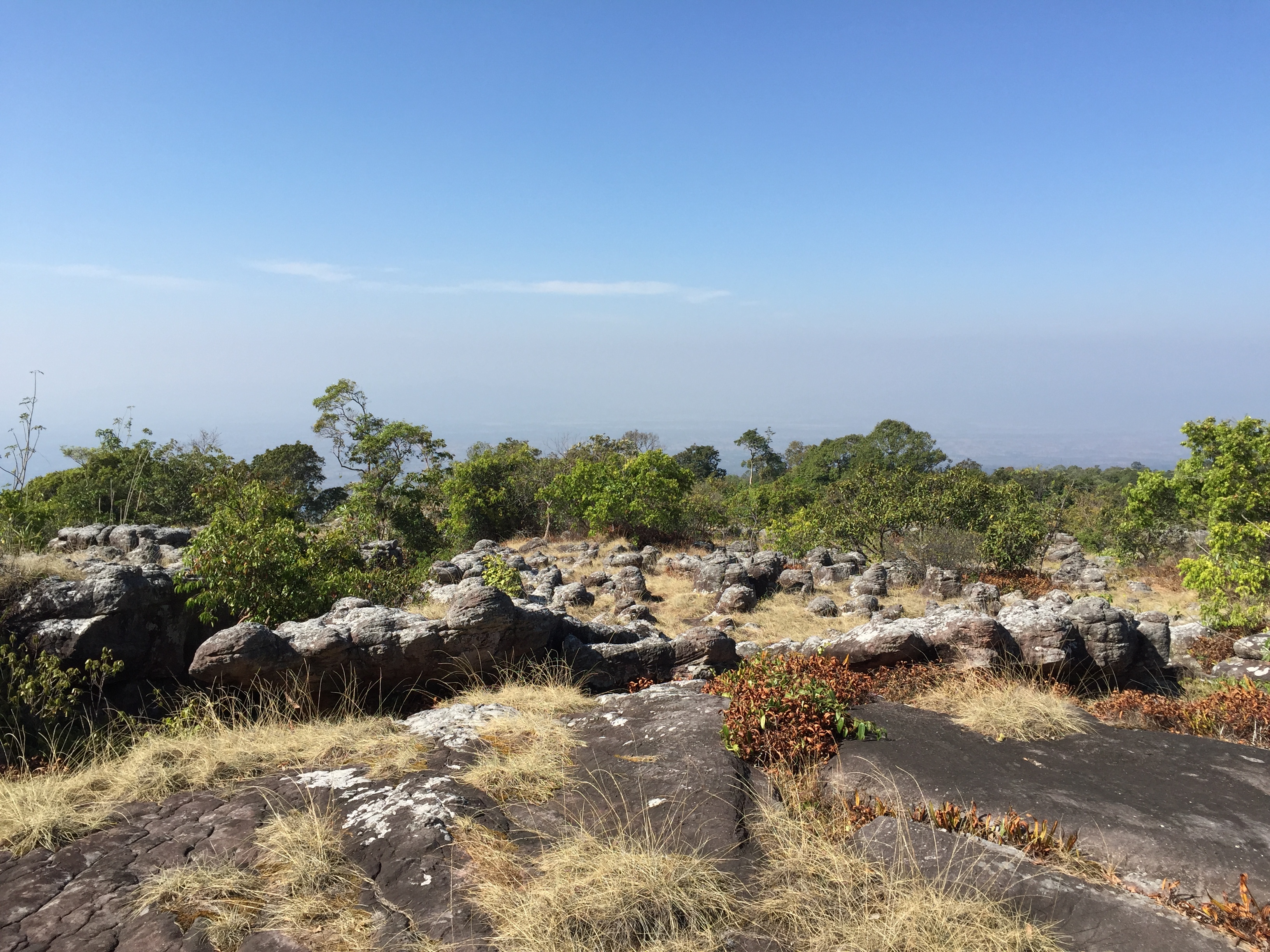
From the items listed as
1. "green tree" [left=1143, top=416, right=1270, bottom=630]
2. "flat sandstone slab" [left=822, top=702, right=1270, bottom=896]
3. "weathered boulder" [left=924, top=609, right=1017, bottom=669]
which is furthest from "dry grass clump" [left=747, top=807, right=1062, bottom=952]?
"green tree" [left=1143, top=416, right=1270, bottom=630]

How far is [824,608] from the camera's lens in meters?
19.3

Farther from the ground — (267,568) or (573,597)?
(267,568)

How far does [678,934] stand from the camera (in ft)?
14.6

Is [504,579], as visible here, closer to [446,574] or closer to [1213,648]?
[446,574]

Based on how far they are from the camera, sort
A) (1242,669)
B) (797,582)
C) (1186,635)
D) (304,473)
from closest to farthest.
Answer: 1. (1242,669)
2. (1186,635)
3. (797,582)
4. (304,473)

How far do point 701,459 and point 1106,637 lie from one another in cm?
7719

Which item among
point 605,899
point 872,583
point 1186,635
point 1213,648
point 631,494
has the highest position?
point 605,899

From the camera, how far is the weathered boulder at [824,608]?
63.0 ft

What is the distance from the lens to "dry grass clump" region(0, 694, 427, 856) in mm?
5938

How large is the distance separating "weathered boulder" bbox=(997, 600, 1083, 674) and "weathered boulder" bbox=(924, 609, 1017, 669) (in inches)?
8.7

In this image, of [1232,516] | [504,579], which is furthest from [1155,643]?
[504,579]

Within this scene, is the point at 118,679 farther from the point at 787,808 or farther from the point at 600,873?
the point at 787,808

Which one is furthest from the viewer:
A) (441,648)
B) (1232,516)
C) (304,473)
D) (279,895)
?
(304,473)

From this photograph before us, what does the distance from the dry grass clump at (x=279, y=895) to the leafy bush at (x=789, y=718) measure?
3.72m
